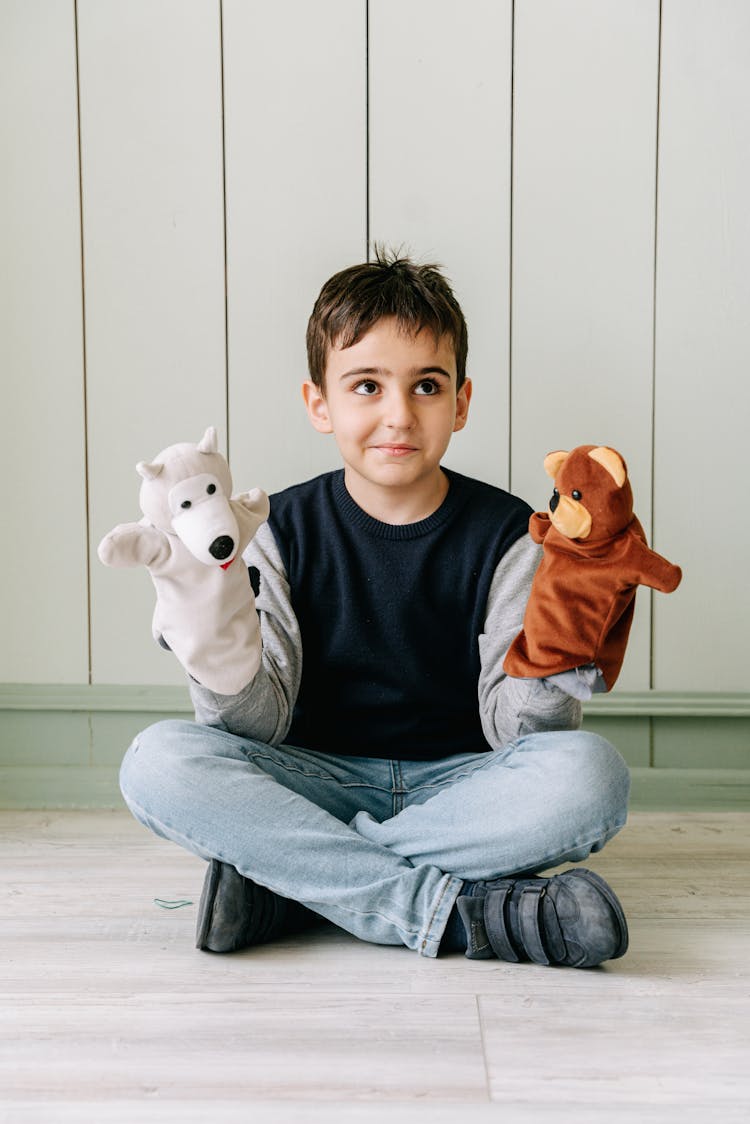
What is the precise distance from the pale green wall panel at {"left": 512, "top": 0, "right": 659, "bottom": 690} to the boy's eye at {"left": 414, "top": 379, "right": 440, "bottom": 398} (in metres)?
0.30

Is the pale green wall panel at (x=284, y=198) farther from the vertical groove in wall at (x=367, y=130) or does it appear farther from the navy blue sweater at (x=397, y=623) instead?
the navy blue sweater at (x=397, y=623)

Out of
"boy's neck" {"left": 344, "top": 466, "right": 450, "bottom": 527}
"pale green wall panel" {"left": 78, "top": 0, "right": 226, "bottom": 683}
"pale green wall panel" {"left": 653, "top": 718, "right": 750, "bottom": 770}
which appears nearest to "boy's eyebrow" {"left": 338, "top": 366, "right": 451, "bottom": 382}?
"boy's neck" {"left": 344, "top": 466, "right": 450, "bottom": 527}

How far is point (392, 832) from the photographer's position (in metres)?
1.04

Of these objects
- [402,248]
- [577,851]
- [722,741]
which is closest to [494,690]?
[577,851]

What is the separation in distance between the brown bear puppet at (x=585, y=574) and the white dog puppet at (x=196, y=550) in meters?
0.24

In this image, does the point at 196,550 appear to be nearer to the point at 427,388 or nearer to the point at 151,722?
the point at 427,388

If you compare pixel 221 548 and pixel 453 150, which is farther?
pixel 453 150

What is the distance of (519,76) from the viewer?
1.37 m

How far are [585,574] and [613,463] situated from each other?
0.34 feet

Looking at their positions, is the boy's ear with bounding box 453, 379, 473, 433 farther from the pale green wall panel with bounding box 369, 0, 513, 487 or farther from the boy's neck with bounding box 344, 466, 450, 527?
the pale green wall panel with bounding box 369, 0, 513, 487

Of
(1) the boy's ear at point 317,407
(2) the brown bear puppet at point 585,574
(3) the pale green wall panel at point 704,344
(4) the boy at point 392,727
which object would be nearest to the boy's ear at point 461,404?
(4) the boy at point 392,727

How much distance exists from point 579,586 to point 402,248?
61 centimetres

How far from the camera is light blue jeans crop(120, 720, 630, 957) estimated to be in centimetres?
98

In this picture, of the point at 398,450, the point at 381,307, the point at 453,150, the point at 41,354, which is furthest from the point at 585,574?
the point at 41,354
